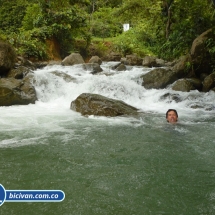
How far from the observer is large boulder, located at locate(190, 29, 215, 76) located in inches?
432

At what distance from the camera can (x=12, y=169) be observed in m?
3.91

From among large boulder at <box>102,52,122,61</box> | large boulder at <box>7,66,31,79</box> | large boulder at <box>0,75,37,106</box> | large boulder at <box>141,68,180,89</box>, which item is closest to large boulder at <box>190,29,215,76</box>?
large boulder at <box>141,68,180,89</box>

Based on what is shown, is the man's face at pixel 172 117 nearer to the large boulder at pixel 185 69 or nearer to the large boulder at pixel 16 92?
the large boulder at pixel 16 92

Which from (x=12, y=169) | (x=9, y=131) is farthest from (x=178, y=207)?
(x=9, y=131)

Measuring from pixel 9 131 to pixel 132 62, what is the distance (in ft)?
40.6

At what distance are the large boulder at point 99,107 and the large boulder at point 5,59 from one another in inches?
166

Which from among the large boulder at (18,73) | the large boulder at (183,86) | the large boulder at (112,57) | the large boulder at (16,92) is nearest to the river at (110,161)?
the large boulder at (16,92)

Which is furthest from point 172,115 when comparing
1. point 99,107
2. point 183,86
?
point 183,86

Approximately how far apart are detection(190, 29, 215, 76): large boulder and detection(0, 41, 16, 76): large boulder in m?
7.72

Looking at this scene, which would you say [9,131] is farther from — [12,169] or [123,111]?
[123,111]

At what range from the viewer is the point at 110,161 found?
429 cm

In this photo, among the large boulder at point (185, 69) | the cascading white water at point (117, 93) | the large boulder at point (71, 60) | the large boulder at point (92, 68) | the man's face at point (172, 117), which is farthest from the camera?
the large boulder at point (71, 60)

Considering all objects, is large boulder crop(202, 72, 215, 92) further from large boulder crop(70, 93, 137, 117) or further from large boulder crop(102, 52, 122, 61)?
large boulder crop(102, 52, 122, 61)

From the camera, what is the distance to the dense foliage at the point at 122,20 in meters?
12.8
